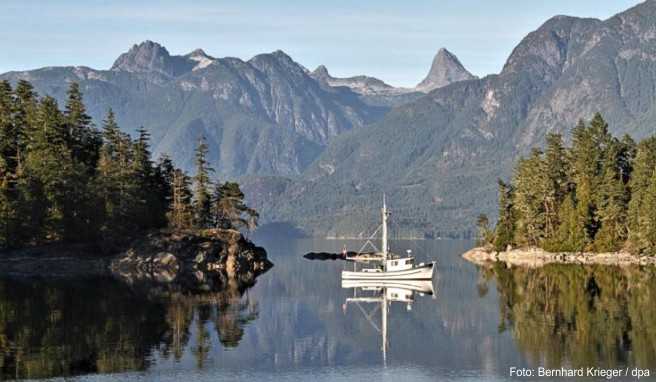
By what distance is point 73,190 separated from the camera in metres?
167

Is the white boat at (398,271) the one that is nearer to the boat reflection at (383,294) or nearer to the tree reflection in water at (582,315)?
the boat reflection at (383,294)

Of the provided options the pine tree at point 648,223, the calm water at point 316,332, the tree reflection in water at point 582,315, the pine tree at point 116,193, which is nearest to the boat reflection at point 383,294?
the calm water at point 316,332

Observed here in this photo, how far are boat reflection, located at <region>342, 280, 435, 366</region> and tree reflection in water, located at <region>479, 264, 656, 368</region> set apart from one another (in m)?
9.87

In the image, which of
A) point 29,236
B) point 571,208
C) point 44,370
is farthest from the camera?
point 571,208

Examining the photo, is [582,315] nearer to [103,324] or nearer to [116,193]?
[103,324]

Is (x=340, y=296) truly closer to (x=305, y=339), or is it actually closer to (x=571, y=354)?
(x=305, y=339)

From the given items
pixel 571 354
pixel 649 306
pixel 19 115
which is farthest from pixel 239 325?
pixel 19 115

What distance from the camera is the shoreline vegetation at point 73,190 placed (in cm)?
16012

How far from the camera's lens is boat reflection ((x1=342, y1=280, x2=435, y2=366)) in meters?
98.9

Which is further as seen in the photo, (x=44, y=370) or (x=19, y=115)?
(x=19, y=115)

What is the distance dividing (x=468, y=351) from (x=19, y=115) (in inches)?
4850

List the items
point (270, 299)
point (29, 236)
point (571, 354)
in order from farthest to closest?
point (29, 236) < point (270, 299) < point (571, 354)

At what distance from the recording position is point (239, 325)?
9575 cm

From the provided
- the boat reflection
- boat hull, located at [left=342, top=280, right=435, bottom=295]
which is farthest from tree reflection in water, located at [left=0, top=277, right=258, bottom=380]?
boat hull, located at [left=342, top=280, right=435, bottom=295]
